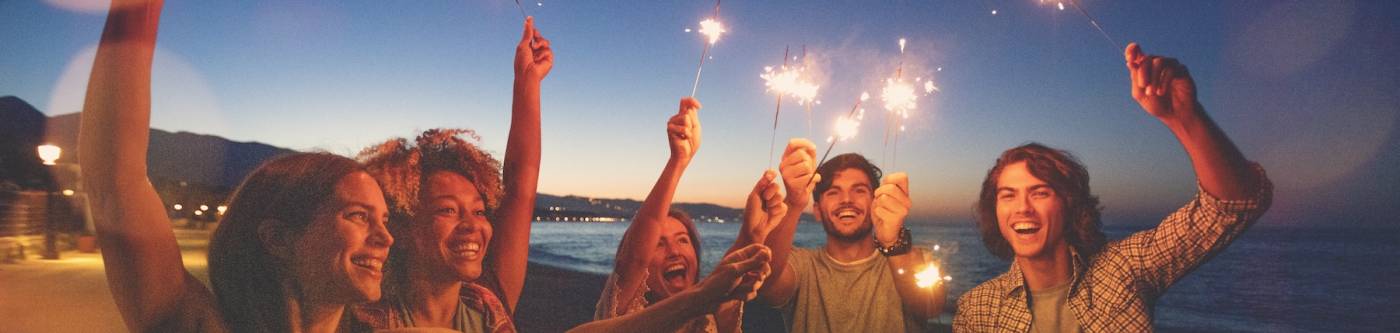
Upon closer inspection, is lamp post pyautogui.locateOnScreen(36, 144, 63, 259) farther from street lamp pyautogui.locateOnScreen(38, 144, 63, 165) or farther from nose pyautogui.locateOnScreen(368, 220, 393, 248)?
nose pyautogui.locateOnScreen(368, 220, 393, 248)

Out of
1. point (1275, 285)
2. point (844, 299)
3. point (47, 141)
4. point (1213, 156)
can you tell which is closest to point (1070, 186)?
point (1213, 156)

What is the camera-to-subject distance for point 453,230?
2.71 meters

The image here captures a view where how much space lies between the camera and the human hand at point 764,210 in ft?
11.5

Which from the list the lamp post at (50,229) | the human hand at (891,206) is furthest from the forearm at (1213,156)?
the lamp post at (50,229)

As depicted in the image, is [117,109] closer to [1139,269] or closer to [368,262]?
[368,262]

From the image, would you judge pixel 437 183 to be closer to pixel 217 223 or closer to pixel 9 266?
pixel 217 223

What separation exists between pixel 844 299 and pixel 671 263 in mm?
1042

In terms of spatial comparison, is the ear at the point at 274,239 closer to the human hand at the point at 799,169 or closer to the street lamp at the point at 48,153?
the human hand at the point at 799,169

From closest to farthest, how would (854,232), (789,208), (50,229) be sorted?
(789,208), (854,232), (50,229)

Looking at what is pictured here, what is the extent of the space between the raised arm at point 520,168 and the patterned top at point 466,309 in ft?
0.52

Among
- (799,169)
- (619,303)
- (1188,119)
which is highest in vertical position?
(1188,119)

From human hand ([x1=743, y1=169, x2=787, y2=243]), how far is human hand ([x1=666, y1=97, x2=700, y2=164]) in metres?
0.43

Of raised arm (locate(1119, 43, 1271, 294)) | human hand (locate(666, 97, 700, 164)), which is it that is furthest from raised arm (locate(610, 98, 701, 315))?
raised arm (locate(1119, 43, 1271, 294))

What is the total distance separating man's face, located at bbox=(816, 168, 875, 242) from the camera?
4.00m
